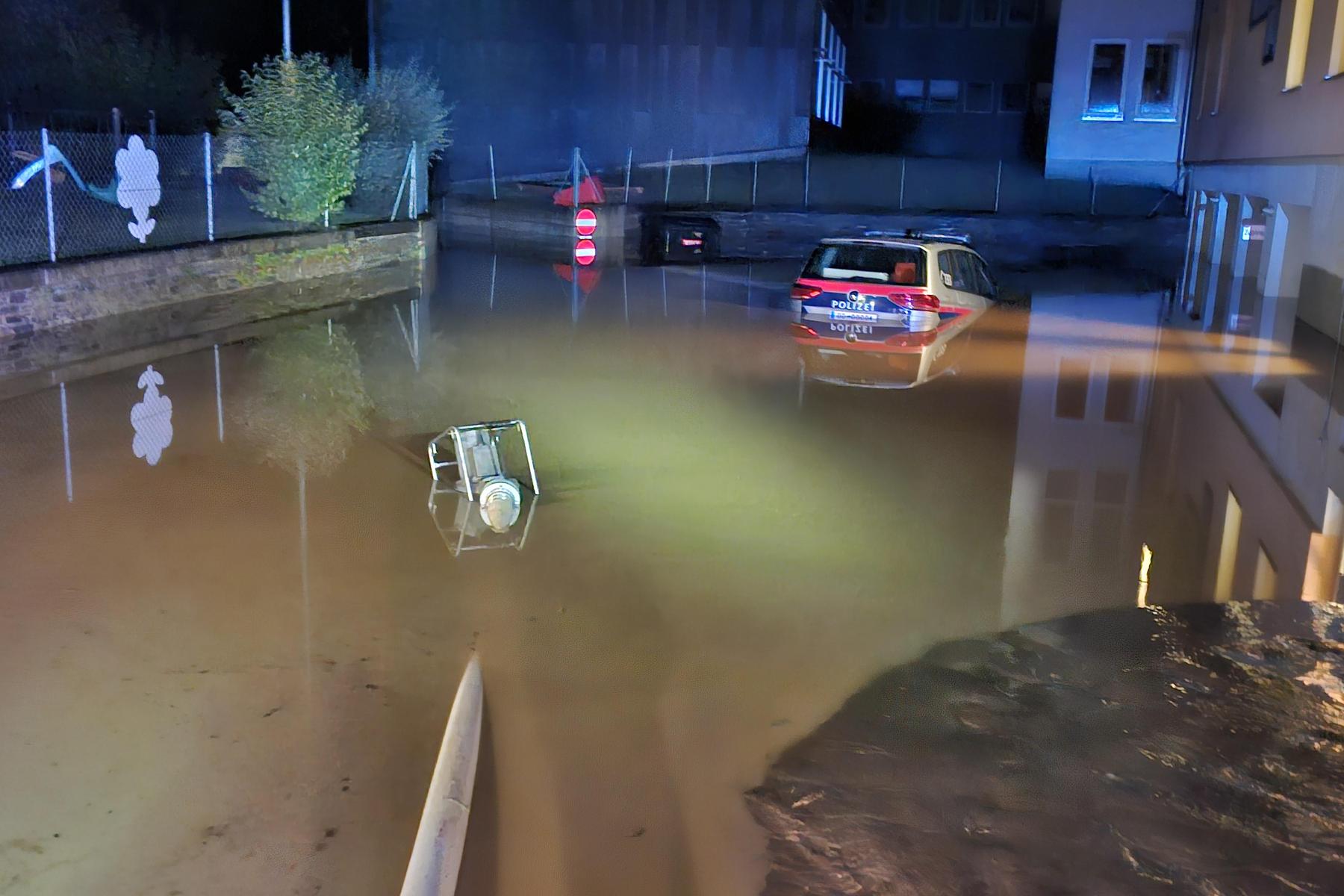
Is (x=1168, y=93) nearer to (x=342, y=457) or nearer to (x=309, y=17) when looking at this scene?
(x=309, y=17)

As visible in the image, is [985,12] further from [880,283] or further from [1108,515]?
[1108,515]

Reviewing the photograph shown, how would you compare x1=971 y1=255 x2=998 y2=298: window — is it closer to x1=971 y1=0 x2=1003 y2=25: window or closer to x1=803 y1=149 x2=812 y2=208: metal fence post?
x1=803 y1=149 x2=812 y2=208: metal fence post

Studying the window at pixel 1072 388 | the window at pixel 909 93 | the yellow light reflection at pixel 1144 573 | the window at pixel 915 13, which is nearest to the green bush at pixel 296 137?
the window at pixel 1072 388

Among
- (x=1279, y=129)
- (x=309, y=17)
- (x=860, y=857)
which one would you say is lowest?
(x=860, y=857)

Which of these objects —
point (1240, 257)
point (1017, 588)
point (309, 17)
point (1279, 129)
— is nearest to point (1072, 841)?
point (1017, 588)

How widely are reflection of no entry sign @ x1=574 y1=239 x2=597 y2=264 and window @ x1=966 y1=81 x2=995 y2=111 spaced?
25.8m

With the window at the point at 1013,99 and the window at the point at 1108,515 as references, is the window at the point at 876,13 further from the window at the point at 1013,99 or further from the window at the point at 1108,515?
the window at the point at 1108,515

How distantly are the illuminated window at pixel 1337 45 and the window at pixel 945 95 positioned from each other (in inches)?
1293

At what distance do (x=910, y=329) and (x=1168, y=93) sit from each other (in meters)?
24.7

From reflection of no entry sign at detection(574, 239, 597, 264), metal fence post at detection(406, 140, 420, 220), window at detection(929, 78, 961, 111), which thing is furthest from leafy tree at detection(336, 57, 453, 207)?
window at detection(929, 78, 961, 111)

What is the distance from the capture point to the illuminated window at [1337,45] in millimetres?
16953

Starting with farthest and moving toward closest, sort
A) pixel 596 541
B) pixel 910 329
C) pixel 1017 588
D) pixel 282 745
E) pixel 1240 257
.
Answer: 1. pixel 1240 257
2. pixel 910 329
3. pixel 596 541
4. pixel 1017 588
5. pixel 282 745

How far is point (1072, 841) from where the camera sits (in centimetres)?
441

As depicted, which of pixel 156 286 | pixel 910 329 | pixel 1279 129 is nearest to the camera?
pixel 910 329
